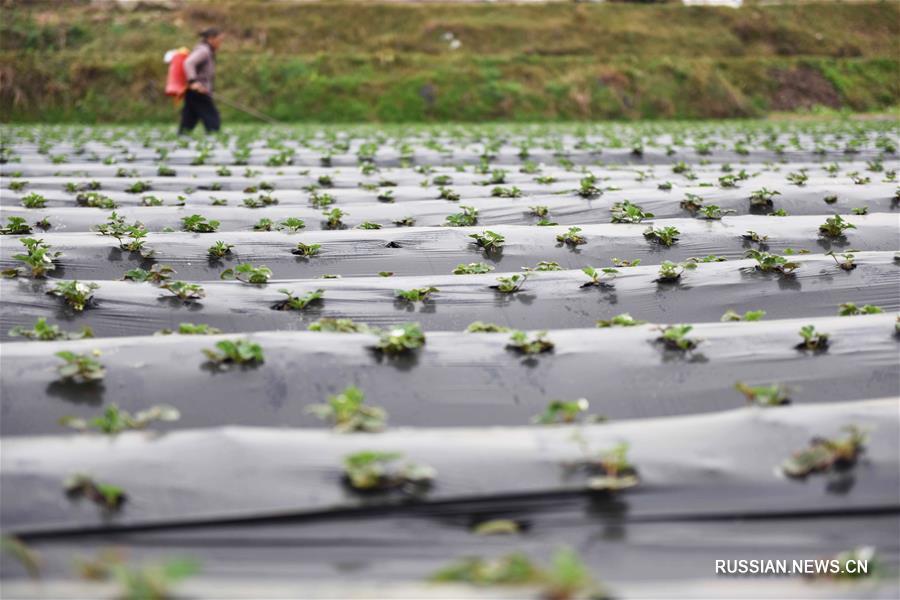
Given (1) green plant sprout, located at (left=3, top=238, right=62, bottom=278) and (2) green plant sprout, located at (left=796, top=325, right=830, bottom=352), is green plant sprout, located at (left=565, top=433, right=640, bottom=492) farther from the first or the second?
(1) green plant sprout, located at (left=3, top=238, right=62, bottom=278)

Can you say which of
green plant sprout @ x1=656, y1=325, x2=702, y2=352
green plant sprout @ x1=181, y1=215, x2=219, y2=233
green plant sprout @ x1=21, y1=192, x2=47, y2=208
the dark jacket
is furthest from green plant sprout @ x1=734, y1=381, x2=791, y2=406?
the dark jacket

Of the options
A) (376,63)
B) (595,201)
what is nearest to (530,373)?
(595,201)

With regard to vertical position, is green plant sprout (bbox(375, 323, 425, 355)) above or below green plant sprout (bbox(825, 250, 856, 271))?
below

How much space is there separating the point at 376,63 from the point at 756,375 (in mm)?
23834

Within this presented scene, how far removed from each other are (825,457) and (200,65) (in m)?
11.1

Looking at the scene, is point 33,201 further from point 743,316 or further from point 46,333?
point 743,316

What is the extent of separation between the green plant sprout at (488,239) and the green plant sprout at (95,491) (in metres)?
2.25

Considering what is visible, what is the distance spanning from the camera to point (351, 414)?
5.99 feet

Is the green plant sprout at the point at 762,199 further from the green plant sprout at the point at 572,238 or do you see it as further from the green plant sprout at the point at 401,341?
the green plant sprout at the point at 401,341

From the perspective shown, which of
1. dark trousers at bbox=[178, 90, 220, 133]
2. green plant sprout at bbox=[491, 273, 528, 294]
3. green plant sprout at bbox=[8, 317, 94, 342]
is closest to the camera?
green plant sprout at bbox=[8, 317, 94, 342]

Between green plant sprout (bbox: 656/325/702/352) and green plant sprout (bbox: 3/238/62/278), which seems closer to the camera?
green plant sprout (bbox: 656/325/702/352)

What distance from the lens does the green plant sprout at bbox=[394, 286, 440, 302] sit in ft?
9.24

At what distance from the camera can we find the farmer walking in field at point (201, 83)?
1084 centimetres

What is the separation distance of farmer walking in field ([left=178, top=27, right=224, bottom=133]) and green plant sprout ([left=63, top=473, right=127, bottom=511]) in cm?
1029
